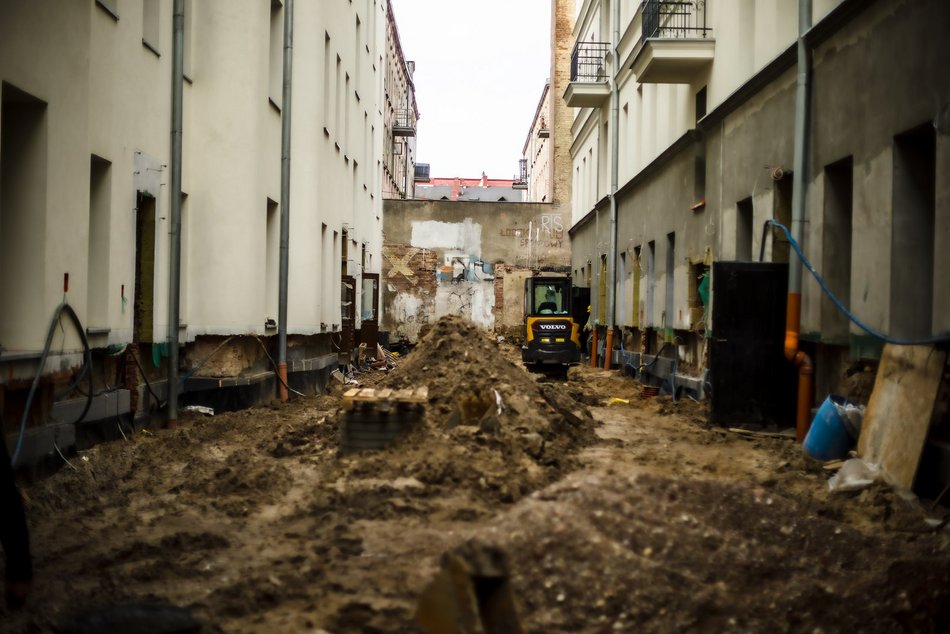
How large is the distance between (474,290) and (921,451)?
32821 mm

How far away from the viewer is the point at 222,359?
1276 centimetres

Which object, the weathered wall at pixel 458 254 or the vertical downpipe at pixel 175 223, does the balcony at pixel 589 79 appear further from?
the vertical downpipe at pixel 175 223

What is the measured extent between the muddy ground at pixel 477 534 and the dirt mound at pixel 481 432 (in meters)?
0.03

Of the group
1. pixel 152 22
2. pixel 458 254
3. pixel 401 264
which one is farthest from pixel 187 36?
pixel 458 254

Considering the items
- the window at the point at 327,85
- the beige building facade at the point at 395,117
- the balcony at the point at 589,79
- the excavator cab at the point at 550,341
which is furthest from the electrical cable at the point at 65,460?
the beige building facade at the point at 395,117

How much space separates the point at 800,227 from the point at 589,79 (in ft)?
56.2

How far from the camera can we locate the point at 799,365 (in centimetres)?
1081

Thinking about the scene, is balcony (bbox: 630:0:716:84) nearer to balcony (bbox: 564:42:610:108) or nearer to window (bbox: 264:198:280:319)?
window (bbox: 264:198:280:319)

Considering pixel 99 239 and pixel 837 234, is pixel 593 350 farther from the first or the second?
pixel 99 239

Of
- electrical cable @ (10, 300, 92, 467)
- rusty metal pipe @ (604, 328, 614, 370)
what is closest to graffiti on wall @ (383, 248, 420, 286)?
rusty metal pipe @ (604, 328, 614, 370)

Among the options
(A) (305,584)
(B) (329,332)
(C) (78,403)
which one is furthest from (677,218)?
(A) (305,584)

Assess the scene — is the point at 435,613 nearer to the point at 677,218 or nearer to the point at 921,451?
the point at 921,451

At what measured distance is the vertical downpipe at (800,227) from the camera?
10.7 meters

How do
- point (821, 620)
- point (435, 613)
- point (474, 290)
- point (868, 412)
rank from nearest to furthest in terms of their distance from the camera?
point (435, 613) < point (821, 620) < point (868, 412) < point (474, 290)
